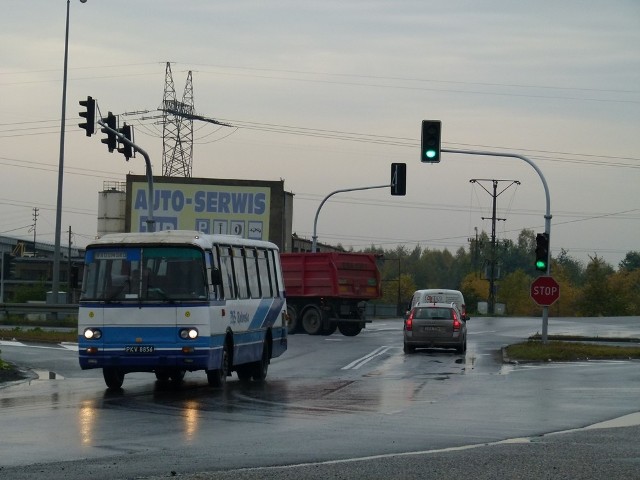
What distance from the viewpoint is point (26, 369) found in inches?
1000

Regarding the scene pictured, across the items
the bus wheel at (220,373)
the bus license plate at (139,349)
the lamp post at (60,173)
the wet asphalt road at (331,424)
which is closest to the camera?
the wet asphalt road at (331,424)

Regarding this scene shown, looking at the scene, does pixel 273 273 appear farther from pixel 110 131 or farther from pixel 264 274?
pixel 110 131

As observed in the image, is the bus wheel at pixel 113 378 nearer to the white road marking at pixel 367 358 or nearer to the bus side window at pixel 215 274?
the bus side window at pixel 215 274

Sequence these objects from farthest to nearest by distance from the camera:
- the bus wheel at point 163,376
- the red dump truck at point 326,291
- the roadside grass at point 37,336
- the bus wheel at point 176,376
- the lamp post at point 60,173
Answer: the lamp post at point 60,173 < the red dump truck at point 326,291 < the roadside grass at point 37,336 < the bus wheel at point 163,376 < the bus wheel at point 176,376

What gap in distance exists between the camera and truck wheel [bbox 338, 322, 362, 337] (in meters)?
45.7

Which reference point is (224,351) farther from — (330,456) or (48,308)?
(48,308)

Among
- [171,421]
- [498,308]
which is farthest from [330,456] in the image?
[498,308]

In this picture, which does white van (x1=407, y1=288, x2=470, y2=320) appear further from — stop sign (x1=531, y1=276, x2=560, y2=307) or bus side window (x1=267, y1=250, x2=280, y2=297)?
bus side window (x1=267, y1=250, x2=280, y2=297)

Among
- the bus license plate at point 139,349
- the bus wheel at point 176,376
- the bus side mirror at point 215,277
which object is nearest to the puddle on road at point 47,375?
the bus wheel at point 176,376

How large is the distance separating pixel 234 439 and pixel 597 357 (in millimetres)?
20843

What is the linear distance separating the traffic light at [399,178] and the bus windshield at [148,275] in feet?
88.4

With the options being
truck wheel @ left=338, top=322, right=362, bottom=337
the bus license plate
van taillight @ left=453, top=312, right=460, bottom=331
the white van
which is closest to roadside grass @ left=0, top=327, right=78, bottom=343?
truck wheel @ left=338, top=322, right=362, bottom=337

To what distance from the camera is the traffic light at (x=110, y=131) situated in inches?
1314

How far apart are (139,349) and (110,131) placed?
14992 mm
